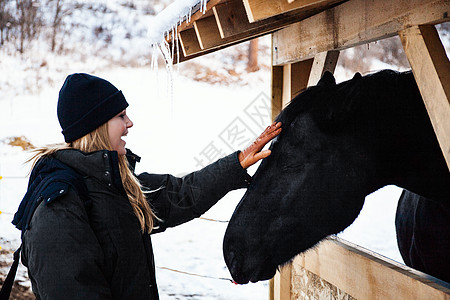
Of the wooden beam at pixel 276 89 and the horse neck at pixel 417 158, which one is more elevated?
the wooden beam at pixel 276 89

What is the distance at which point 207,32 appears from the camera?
2.17 meters

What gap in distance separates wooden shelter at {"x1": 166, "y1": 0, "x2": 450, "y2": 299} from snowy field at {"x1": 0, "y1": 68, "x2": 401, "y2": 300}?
9.99ft

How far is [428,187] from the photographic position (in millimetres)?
1688

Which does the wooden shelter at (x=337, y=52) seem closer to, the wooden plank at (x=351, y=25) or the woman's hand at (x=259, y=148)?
the wooden plank at (x=351, y=25)

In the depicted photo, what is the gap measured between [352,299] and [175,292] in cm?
384

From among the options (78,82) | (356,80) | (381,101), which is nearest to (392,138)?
(381,101)

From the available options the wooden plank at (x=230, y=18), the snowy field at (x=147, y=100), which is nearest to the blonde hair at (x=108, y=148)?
the wooden plank at (x=230, y=18)

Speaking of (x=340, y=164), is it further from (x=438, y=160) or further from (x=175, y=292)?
(x=175, y=292)

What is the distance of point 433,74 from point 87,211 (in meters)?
1.14

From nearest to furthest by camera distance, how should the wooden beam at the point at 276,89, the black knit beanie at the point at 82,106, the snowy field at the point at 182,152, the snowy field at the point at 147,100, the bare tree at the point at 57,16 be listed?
the black knit beanie at the point at 82,106, the wooden beam at the point at 276,89, the snowy field at the point at 182,152, the snowy field at the point at 147,100, the bare tree at the point at 57,16

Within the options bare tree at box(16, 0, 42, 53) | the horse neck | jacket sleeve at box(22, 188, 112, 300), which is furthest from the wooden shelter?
bare tree at box(16, 0, 42, 53)

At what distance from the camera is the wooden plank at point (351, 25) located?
1393 millimetres

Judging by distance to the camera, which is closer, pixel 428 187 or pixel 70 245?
pixel 70 245

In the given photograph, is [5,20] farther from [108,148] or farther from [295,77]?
[108,148]
